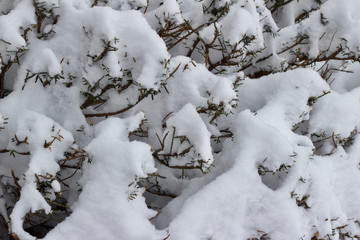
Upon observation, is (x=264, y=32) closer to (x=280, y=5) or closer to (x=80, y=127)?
(x=280, y=5)

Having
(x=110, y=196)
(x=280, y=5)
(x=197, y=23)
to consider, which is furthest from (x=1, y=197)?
(x=280, y=5)

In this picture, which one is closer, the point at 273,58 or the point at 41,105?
the point at 41,105

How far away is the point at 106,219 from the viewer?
1.71 meters

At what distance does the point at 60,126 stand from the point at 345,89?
219 centimetres

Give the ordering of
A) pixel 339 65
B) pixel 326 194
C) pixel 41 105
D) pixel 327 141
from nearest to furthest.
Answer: pixel 41 105 < pixel 326 194 < pixel 327 141 < pixel 339 65

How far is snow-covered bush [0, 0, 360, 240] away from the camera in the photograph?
5.57 feet

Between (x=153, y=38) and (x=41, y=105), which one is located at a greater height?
(x=153, y=38)

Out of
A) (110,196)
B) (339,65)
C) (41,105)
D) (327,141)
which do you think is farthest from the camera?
(339,65)

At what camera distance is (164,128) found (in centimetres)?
200

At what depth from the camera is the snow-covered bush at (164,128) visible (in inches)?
66.9

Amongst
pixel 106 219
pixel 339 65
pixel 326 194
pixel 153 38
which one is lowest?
pixel 326 194

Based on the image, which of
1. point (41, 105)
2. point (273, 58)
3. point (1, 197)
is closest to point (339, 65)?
point (273, 58)

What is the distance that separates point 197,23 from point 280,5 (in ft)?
3.02

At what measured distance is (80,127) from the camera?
188cm
